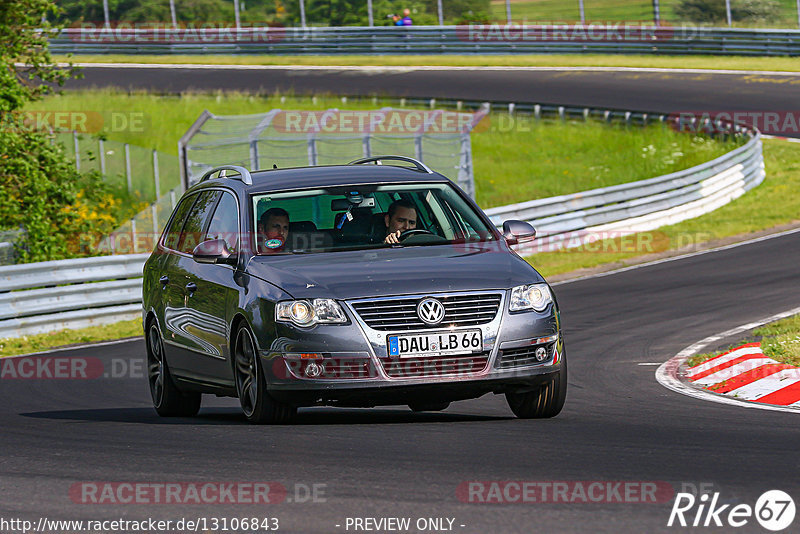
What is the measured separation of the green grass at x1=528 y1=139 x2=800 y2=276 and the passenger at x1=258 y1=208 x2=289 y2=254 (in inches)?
498

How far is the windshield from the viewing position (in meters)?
9.34

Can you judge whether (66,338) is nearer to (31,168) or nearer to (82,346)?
(82,346)

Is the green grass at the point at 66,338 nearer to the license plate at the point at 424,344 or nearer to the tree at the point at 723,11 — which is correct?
the license plate at the point at 424,344

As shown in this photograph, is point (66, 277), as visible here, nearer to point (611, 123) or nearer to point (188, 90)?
point (611, 123)

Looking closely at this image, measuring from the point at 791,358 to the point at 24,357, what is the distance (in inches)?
A: 368

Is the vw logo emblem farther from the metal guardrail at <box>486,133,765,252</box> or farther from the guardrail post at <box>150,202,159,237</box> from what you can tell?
the guardrail post at <box>150,202,159,237</box>

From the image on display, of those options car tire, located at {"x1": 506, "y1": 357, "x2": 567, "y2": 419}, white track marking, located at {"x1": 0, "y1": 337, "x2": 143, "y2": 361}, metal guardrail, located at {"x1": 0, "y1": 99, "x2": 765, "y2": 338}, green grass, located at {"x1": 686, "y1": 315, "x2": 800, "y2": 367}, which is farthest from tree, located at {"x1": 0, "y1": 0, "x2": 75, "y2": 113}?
car tire, located at {"x1": 506, "y1": 357, "x2": 567, "y2": 419}

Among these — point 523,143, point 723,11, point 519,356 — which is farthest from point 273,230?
point 723,11

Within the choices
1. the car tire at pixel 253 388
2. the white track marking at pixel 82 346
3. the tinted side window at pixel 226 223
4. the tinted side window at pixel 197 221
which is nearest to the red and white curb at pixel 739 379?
the car tire at pixel 253 388

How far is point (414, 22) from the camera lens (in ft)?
178

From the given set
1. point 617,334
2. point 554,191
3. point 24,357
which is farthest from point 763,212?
point 24,357

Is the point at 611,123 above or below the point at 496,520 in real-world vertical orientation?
below

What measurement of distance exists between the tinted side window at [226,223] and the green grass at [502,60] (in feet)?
119

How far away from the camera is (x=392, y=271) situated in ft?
27.9
